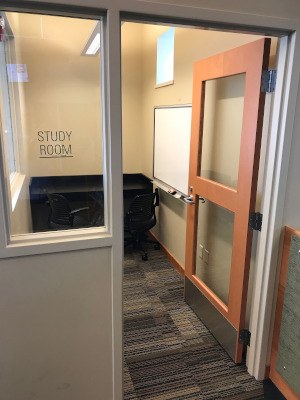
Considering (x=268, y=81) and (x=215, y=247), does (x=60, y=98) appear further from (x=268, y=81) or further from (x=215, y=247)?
(x=215, y=247)

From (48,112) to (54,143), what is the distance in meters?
0.35

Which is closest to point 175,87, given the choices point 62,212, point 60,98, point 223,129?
point 223,129

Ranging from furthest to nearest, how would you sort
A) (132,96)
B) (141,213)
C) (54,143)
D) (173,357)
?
(132,96), (141,213), (173,357), (54,143)

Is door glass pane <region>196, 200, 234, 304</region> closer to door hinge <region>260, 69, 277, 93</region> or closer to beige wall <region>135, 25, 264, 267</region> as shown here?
beige wall <region>135, 25, 264, 267</region>

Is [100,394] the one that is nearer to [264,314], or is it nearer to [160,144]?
[264,314]

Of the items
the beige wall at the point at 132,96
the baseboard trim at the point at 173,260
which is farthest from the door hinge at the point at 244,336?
the beige wall at the point at 132,96

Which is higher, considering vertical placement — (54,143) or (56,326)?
(54,143)

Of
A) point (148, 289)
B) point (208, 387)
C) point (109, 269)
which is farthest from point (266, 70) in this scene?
point (148, 289)

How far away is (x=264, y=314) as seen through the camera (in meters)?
1.99

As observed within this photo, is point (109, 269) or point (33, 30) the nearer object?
point (109, 269)

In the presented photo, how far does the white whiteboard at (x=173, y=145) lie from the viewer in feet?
10.3

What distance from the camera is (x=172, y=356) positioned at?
231cm

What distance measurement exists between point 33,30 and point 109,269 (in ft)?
4.95


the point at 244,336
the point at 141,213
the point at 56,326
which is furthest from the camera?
the point at 141,213
